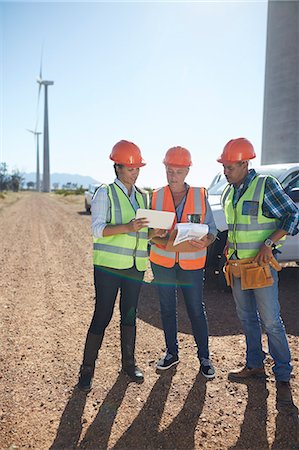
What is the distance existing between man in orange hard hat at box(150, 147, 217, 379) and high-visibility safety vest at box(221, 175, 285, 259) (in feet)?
0.82

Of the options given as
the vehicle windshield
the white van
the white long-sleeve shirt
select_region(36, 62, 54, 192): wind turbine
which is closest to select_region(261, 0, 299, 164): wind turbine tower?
the vehicle windshield

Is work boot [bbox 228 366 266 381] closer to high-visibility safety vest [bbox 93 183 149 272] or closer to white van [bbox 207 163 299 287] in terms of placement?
high-visibility safety vest [bbox 93 183 149 272]

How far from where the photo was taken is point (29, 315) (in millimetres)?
5133

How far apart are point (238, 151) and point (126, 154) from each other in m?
0.94

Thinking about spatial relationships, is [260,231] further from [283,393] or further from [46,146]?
[46,146]

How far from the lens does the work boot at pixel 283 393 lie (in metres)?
3.14

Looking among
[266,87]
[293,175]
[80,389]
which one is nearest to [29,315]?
[80,389]

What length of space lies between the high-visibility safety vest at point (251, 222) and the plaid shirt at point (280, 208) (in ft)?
0.14

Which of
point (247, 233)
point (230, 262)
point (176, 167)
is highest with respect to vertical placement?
point (176, 167)

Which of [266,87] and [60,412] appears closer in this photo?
[60,412]

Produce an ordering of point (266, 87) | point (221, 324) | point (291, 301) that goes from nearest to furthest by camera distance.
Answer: point (221, 324) → point (291, 301) → point (266, 87)

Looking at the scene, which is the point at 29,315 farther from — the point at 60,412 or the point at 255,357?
the point at 255,357

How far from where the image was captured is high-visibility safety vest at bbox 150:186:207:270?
343cm

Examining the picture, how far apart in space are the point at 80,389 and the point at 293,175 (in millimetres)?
4631
